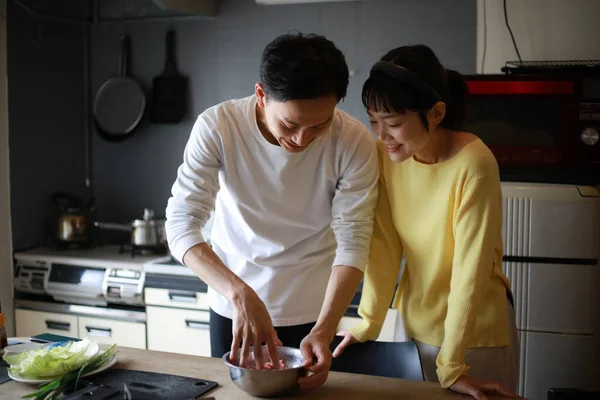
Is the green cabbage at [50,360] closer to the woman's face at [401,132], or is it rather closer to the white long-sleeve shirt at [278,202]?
the white long-sleeve shirt at [278,202]

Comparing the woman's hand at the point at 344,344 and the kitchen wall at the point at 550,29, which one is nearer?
the woman's hand at the point at 344,344

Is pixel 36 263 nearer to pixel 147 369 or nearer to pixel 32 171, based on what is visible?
pixel 32 171

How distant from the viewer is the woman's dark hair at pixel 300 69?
57.5 inches

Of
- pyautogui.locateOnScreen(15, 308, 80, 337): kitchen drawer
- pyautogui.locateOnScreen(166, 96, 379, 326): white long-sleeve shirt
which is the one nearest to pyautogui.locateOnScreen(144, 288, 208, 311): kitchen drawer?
pyautogui.locateOnScreen(15, 308, 80, 337): kitchen drawer

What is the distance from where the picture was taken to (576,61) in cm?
275

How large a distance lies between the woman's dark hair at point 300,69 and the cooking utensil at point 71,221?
2.32 metres

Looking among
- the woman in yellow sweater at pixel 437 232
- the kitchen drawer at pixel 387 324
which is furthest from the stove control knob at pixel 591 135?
the woman in yellow sweater at pixel 437 232

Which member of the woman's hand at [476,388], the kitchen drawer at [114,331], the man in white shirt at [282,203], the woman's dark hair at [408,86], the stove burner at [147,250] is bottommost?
the kitchen drawer at [114,331]

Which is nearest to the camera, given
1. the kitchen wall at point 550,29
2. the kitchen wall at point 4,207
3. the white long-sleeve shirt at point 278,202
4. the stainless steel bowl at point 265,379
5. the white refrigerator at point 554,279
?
the stainless steel bowl at point 265,379

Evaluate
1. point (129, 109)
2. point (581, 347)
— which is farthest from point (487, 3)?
point (129, 109)

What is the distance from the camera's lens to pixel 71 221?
3.55 metres

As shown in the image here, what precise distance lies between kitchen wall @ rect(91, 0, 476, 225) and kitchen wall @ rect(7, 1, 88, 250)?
11cm

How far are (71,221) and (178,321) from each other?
835 mm

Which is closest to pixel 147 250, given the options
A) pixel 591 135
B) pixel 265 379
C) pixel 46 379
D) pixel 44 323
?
pixel 44 323
